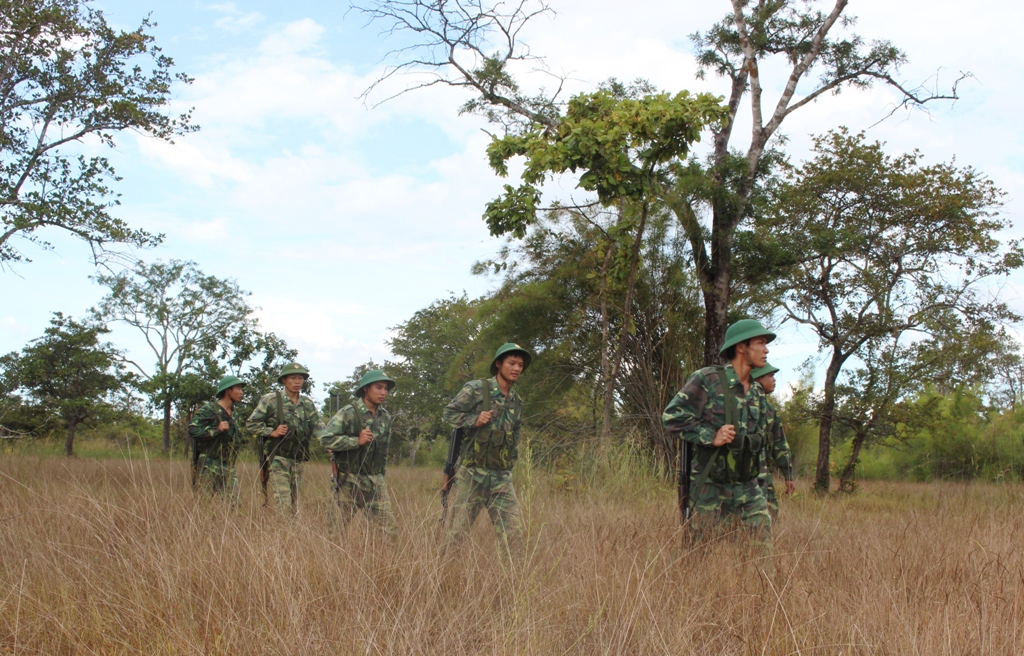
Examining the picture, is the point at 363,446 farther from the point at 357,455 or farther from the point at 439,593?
the point at 439,593

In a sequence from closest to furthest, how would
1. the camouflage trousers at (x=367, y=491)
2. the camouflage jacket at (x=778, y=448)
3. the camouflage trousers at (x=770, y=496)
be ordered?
the camouflage jacket at (x=778, y=448) → the camouflage trousers at (x=770, y=496) → the camouflage trousers at (x=367, y=491)

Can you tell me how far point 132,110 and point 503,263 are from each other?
6620 millimetres

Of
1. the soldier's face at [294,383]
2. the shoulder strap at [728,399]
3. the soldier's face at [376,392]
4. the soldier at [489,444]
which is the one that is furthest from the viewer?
the soldier's face at [294,383]

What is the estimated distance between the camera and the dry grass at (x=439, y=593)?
11.8 feet

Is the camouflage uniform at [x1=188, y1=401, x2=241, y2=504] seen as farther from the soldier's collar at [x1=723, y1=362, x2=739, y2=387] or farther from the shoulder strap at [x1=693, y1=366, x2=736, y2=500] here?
the soldier's collar at [x1=723, y1=362, x2=739, y2=387]

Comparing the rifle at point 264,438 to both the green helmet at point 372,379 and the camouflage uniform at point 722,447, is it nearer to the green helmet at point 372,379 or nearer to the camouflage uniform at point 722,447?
the green helmet at point 372,379

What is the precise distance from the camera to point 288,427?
8.20m

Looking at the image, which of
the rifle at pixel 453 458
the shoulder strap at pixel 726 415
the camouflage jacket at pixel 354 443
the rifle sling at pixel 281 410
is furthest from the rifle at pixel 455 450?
the rifle sling at pixel 281 410

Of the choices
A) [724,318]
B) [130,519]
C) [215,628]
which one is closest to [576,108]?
[724,318]

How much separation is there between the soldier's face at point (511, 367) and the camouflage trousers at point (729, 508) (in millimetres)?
1652

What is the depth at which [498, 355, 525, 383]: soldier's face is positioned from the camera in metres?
6.36

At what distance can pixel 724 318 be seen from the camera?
539 inches

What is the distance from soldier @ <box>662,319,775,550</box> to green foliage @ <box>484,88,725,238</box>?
17.8 feet

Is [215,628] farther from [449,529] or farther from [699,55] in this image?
[699,55]
